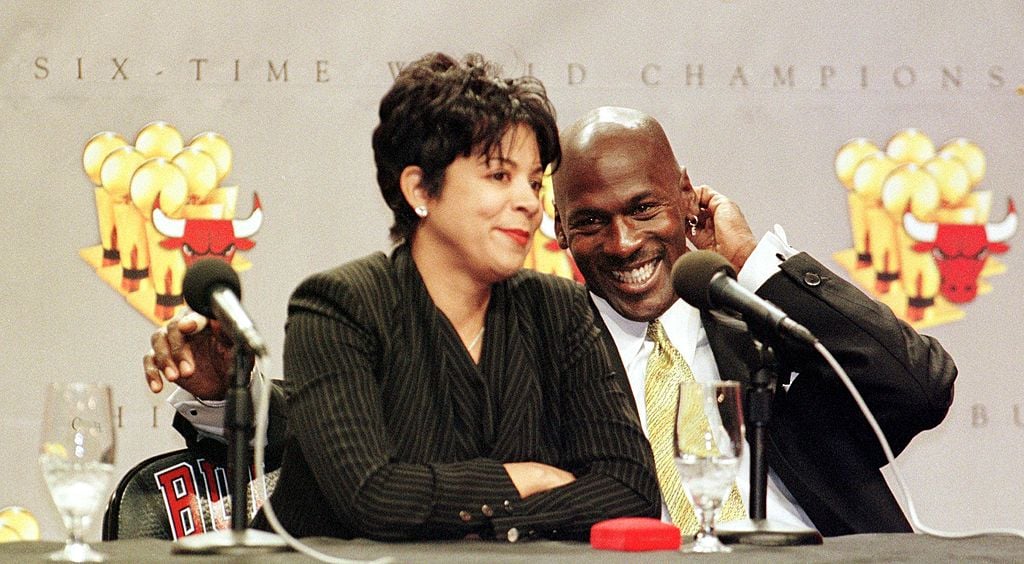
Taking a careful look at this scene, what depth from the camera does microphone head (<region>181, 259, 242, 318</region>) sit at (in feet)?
6.38

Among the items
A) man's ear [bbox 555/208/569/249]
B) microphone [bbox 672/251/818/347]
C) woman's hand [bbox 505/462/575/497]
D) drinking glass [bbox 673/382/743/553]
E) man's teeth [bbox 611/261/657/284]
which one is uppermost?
man's ear [bbox 555/208/569/249]

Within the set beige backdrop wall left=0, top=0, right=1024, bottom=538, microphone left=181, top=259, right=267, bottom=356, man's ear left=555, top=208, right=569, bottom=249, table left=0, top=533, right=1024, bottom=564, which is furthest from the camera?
beige backdrop wall left=0, top=0, right=1024, bottom=538

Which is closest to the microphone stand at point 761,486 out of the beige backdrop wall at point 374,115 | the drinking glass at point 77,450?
the drinking glass at point 77,450

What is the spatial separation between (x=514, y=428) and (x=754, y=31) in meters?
2.03

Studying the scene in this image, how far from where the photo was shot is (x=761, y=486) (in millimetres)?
2062

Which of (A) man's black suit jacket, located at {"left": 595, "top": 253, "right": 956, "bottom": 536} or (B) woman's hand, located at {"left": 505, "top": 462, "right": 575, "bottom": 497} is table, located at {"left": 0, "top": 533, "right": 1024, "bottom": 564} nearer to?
(B) woman's hand, located at {"left": 505, "top": 462, "right": 575, "bottom": 497}

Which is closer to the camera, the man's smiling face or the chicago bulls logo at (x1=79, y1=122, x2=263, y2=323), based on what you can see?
the man's smiling face

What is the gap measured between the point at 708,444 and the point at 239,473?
2.16 ft

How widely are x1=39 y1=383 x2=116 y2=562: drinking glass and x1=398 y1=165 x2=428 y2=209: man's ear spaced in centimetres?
82

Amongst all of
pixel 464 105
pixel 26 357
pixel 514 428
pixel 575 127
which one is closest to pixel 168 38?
pixel 26 357

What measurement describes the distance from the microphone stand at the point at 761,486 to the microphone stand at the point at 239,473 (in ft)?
2.19

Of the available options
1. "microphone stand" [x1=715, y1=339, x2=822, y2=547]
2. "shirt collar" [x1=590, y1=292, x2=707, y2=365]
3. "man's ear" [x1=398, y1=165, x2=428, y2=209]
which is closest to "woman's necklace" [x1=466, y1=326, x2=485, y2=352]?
"man's ear" [x1=398, y1=165, x2=428, y2=209]

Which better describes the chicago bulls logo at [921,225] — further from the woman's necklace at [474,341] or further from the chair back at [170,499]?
the chair back at [170,499]

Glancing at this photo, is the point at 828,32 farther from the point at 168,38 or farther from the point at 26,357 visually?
the point at 26,357
